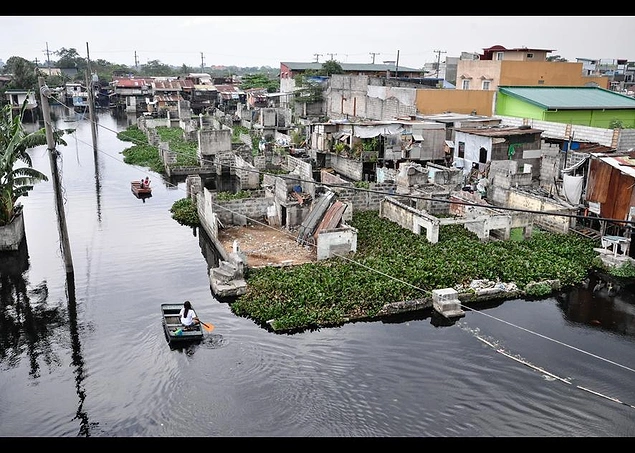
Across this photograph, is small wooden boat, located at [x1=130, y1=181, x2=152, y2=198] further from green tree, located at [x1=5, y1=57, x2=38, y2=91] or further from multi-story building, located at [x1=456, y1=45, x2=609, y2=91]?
green tree, located at [x1=5, y1=57, x2=38, y2=91]

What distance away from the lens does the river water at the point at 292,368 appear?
1080cm

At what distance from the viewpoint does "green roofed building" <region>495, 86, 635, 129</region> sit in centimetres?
3253

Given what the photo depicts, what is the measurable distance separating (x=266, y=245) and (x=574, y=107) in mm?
22815

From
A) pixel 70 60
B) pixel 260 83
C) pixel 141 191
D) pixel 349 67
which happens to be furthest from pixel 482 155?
pixel 70 60

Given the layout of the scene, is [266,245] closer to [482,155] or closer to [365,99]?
[482,155]

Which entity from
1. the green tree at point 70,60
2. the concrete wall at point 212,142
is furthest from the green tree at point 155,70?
the concrete wall at point 212,142

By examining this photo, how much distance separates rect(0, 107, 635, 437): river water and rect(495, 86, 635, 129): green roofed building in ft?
60.9

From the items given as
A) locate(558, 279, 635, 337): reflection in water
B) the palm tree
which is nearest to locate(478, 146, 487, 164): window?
locate(558, 279, 635, 337): reflection in water

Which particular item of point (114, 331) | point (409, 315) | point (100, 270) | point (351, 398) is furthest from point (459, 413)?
point (100, 270)

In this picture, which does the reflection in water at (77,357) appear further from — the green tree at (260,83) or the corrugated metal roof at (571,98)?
the green tree at (260,83)

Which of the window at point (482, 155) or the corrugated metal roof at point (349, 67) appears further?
the corrugated metal roof at point (349, 67)

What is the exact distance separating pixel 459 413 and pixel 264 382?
14.3 feet

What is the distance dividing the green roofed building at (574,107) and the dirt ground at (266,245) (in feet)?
66.4

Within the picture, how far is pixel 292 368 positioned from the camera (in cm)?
1271
